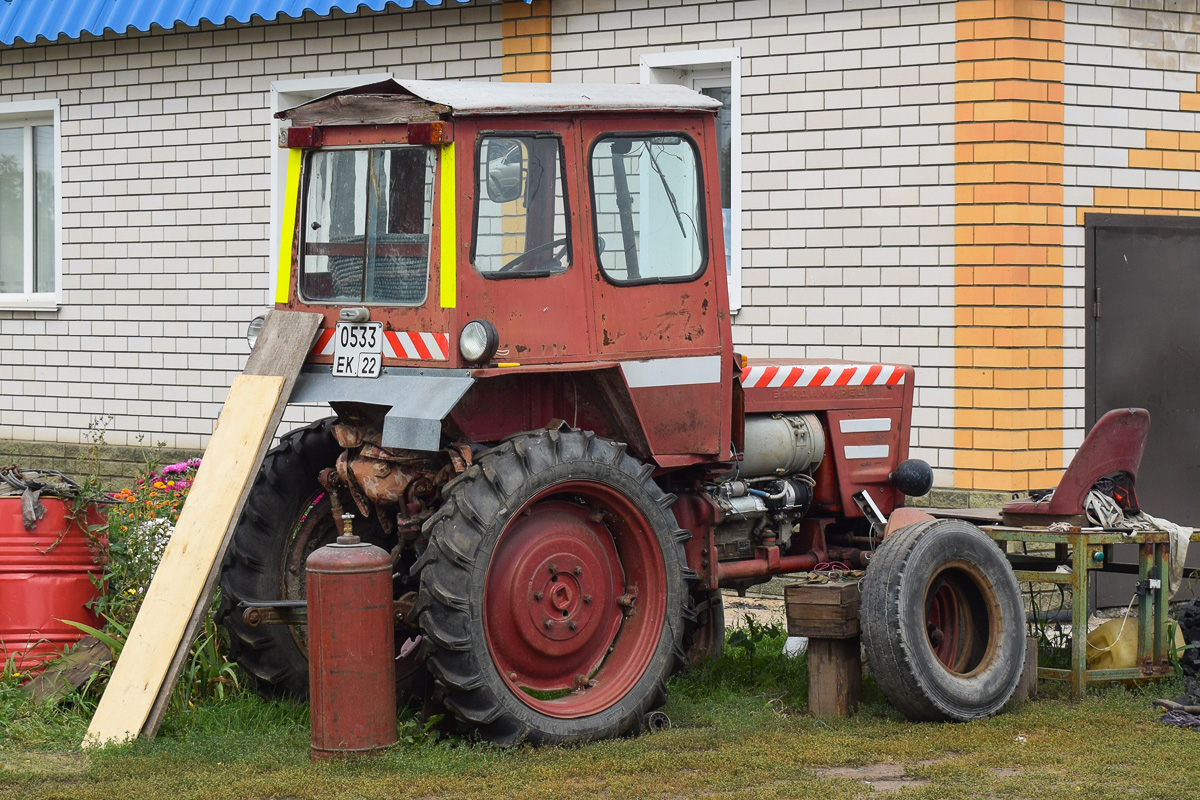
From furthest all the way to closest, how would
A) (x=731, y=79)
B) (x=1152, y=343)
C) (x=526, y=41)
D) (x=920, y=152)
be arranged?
(x=526, y=41)
(x=731, y=79)
(x=1152, y=343)
(x=920, y=152)

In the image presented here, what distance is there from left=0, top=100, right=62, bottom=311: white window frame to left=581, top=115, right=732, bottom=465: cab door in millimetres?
8099

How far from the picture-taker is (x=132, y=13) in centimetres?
1244

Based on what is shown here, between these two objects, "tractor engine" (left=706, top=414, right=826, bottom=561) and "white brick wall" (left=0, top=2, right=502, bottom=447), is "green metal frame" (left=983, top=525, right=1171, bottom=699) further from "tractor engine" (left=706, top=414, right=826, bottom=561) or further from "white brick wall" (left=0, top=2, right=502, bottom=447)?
"white brick wall" (left=0, top=2, right=502, bottom=447)

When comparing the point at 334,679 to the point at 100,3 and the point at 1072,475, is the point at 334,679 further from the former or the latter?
the point at 100,3

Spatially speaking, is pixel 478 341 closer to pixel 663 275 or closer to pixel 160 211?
pixel 663 275

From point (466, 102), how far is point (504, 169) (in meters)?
0.31

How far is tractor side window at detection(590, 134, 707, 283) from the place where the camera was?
6.65m

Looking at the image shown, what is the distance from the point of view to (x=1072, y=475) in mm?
7438

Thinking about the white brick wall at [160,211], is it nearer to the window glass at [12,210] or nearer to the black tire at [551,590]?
the window glass at [12,210]

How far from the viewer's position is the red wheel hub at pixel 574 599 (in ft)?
20.4

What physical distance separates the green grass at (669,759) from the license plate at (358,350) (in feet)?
4.69

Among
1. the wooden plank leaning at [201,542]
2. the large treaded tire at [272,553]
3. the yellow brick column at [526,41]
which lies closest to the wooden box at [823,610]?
the large treaded tire at [272,553]

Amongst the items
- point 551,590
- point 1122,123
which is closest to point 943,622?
point 551,590

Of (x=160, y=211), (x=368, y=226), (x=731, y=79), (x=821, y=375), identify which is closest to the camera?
(x=368, y=226)
